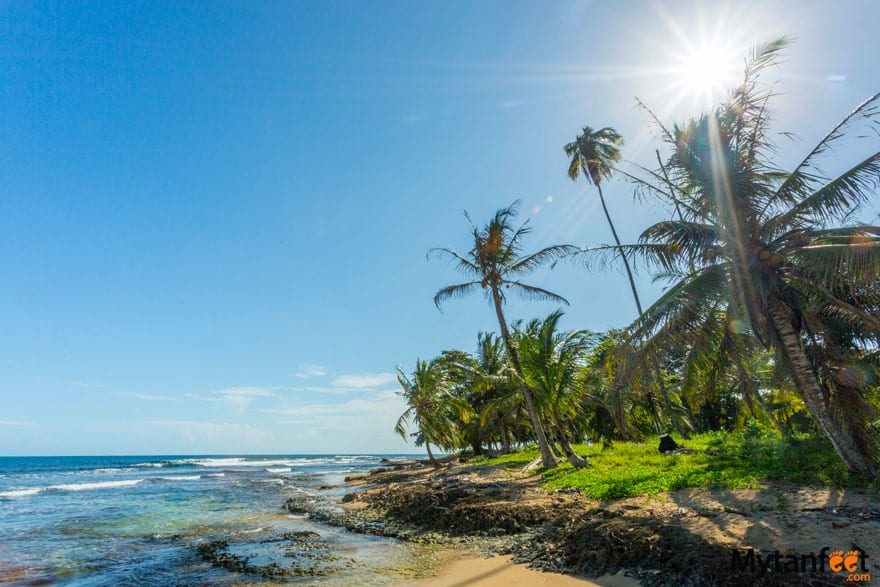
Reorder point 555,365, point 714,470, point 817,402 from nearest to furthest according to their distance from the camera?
1. point 817,402
2. point 714,470
3. point 555,365

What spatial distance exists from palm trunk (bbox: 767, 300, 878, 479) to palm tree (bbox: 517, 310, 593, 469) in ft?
24.0

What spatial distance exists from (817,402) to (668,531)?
534 cm

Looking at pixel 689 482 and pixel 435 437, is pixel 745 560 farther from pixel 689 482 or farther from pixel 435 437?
pixel 435 437

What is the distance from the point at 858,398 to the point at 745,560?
7536mm

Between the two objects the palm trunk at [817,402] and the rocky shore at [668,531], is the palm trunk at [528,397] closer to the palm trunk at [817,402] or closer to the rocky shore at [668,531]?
the rocky shore at [668,531]

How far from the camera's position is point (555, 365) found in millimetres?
16266

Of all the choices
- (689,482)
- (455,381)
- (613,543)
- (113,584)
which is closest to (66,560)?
(113,584)

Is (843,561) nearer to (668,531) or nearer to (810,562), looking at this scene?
(810,562)

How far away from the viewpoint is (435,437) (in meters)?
34.0

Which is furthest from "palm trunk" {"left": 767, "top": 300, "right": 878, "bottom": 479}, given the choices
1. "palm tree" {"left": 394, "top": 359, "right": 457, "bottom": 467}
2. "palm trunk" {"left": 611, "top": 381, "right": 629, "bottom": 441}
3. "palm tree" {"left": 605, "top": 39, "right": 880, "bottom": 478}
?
"palm tree" {"left": 394, "top": 359, "right": 457, "bottom": 467}

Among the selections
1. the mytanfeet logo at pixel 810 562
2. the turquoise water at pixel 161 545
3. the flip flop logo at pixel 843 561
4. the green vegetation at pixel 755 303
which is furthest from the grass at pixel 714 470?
the turquoise water at pixel 161 545

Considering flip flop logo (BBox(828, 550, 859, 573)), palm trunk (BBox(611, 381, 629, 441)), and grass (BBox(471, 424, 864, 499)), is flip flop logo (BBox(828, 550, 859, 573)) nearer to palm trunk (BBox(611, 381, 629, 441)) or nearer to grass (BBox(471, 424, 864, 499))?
grass (BBox(471, 424, 864, 499))

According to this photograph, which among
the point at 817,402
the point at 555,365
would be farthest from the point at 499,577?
the point at 555,365

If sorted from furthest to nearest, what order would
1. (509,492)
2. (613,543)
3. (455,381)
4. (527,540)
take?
(455,381) → (509,492) → (527,540) → (613,543)
